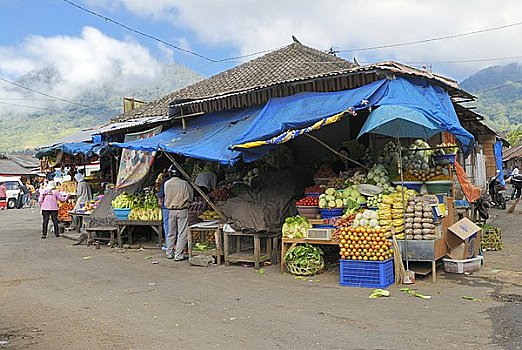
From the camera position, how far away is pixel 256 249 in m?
9.91

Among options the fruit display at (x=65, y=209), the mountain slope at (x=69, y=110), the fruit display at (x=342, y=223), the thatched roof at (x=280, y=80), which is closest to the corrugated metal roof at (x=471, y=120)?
the thatched roof at (x=280, y=80)

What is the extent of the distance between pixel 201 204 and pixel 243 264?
2328mm

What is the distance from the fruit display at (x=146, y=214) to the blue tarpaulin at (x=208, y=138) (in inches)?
74.8

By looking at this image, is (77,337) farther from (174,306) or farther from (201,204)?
(201,204)

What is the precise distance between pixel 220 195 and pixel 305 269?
3.53m

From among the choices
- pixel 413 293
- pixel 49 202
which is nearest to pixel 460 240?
pixel 413 293

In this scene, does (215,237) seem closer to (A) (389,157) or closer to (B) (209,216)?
(B) (209,216)

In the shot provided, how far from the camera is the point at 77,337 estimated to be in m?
5.89

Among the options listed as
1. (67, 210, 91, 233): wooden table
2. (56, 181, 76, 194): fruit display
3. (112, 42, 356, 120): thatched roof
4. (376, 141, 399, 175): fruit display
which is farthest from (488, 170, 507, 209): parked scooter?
(56, 181, 76, 194): fruit display

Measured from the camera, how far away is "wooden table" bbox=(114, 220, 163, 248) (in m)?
12.8

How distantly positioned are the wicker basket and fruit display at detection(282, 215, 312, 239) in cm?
48

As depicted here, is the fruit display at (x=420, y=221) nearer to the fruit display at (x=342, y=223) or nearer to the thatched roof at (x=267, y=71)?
the fruit display at (x=342, y=223)

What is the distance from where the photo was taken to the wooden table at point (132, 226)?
12812mm

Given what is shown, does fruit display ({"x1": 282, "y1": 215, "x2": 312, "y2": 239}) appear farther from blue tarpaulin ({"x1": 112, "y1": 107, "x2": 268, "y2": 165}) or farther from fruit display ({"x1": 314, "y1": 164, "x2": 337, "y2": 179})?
blue tarpaulin ({"x1": 112, "y1": 107, "x2": 268, "y2": 165})
